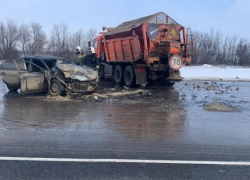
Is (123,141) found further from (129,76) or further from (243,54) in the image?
(243,54)

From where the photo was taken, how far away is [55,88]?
34.6 ft

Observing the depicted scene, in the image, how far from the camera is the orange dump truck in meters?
12.9

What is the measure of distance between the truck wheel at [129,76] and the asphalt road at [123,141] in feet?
17.0

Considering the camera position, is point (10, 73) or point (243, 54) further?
point (243, 54)

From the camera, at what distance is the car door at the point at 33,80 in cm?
1042

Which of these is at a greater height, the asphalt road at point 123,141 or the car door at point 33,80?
the car door at point 33,80

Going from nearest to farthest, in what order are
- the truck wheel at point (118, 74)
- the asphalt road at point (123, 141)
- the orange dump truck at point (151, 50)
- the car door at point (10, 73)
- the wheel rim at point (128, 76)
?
the asphalt road at point (123, 141)
the car door at point (10, 73)
the orange dump truck at point (151, 50)
the wheel rim at point (128, 76)
the truck wheel at point (118, 74)

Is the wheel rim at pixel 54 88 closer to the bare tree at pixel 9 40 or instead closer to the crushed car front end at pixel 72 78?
the crushed car front end at pixel 72 78

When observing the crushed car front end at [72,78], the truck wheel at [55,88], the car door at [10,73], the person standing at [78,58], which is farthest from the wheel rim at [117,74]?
the car door at [10,73]

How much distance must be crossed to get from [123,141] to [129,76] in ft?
32.0

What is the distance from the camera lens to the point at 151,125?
261 inches

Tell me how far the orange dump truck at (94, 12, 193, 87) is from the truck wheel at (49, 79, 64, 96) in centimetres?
421

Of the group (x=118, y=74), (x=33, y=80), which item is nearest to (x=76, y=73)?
(x=33, y=80)

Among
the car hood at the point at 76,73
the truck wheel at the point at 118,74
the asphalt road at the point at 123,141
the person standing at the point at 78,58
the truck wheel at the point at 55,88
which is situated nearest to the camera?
the asphalt road at the point at 123,141
